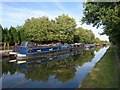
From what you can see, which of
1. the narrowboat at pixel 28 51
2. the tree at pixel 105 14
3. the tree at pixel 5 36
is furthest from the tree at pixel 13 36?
the tree at pixel 105 14

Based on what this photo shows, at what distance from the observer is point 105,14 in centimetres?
2516

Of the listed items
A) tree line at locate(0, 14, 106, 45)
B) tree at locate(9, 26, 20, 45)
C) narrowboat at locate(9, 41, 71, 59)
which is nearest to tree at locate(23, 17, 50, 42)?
tree line at locate(0, 14, 106, 45)

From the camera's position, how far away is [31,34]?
6856cm

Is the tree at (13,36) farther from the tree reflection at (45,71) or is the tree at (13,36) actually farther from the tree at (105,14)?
the tree at (105,14)

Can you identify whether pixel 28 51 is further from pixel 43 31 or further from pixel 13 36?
pixel 43 31

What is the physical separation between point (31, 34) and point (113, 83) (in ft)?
179

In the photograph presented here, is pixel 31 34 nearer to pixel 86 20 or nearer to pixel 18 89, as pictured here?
pixel 86 20

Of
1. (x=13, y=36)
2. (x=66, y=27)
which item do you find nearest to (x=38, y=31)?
(x=13, y=36)

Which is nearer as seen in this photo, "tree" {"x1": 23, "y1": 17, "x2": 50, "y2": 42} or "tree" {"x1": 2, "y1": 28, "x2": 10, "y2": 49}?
"tree" {"x1": 2, "y1": 28, "x2": 10, "y2": 49}

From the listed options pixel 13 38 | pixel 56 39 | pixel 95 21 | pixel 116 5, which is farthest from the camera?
pixel 56 39

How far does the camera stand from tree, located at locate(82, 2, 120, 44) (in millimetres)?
22062

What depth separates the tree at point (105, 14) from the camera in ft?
72.4

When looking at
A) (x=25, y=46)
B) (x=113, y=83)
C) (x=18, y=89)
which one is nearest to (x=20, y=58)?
(x=25, y=46)

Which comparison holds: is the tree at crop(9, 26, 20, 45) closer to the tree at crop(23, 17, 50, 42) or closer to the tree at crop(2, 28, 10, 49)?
the tree at crop(2, 28, 10, 49)
